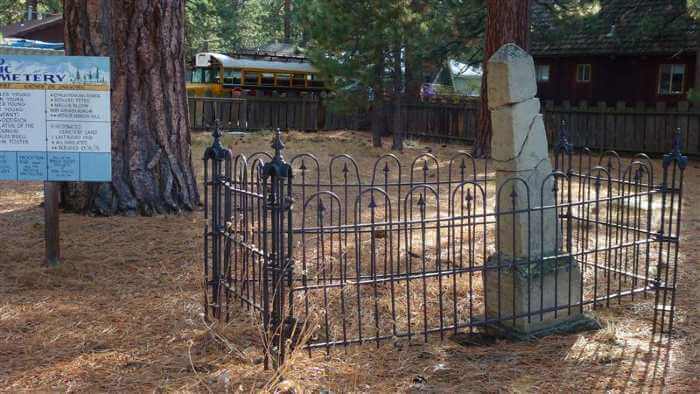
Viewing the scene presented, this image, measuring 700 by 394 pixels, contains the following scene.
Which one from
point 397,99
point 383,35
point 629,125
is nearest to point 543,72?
point 629,125

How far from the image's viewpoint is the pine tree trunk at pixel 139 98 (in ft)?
26.1

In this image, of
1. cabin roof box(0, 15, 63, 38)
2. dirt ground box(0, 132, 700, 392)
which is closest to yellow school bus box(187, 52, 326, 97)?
cabin roof box(0, 15, 63, 38)

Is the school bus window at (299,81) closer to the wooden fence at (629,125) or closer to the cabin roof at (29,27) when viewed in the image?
the wooden fence at (629,125)

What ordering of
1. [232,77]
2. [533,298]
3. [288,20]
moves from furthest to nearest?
1. [288,20]
2. [232,77]
3. [533,298]

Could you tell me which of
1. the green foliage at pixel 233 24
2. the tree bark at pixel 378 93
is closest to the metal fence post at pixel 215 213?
the tree bark at pixel 378 93

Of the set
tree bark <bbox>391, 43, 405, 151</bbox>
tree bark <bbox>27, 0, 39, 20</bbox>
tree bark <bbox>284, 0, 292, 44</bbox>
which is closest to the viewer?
tree bark <bbox>391, 43, 405, 151</bbox>

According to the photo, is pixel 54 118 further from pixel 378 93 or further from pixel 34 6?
pixel 34 6

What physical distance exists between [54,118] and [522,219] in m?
3.60

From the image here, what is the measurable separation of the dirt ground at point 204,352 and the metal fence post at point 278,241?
0.16 meters

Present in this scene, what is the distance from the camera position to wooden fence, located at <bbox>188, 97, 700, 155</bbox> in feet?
55.2

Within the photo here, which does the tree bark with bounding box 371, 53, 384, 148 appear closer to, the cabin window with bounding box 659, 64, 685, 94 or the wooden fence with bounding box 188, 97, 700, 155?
the wooden fence with bounding box 188, 97, 700, 155

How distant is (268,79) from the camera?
26.0 m

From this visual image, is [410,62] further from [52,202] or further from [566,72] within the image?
[52,202]

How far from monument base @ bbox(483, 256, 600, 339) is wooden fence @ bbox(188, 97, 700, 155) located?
905cm
